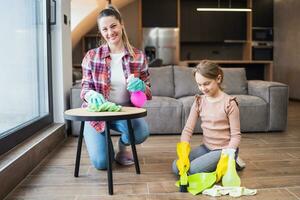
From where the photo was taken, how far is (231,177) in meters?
1.90

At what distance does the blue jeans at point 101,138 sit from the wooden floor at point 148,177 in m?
0.08

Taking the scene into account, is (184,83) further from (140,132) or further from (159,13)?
(159,13)

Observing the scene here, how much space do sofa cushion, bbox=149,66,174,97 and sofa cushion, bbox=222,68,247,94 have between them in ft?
2.01

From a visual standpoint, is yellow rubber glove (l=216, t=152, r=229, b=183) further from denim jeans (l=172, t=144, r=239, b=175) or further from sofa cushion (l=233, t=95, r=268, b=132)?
sofa cushion (l=233, t=95, r=268, b=132)

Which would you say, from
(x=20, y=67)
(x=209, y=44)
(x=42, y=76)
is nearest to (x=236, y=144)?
(x=20, y=67)

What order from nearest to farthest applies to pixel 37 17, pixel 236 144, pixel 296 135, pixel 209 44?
pixel 236 144, pixel 37 17, pixel 296 135, pixel 209 44

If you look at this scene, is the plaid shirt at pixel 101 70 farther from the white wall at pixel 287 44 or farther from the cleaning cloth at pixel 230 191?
the white wall at pixel 287 44

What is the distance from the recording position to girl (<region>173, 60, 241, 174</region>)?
2.01 meters

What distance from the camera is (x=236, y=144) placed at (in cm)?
199

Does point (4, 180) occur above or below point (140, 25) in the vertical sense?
below

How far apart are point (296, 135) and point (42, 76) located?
2528mm

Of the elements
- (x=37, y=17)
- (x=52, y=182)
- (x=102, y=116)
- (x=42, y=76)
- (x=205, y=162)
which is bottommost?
(x=52, y=182)

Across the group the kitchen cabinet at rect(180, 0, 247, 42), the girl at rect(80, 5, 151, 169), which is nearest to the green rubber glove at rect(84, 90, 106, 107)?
the girl at rect(80, 5, 151, 169)

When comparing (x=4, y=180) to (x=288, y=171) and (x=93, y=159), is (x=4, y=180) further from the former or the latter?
(x=288, y=171)
